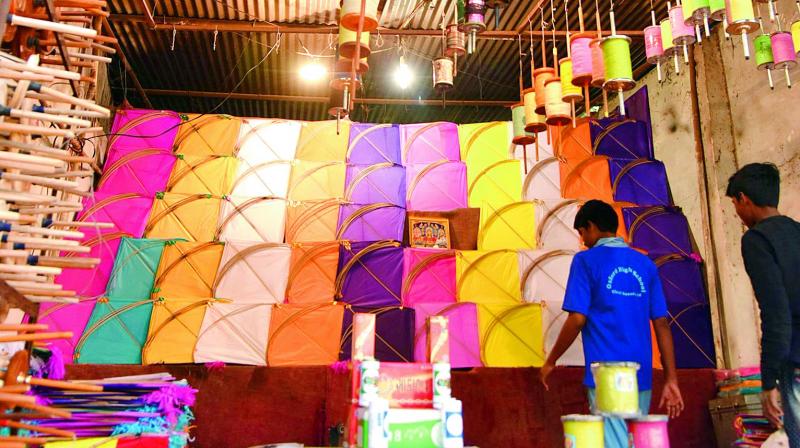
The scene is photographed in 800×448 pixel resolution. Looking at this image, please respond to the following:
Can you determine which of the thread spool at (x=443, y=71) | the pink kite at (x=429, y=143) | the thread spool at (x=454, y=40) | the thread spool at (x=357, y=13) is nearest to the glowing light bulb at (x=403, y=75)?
the pink kite at (x=429, y=143)

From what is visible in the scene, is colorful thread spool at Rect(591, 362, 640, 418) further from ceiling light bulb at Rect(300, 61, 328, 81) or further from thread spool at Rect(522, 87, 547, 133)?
ceiling light bulb at Rect(300, 61, 328, 81)

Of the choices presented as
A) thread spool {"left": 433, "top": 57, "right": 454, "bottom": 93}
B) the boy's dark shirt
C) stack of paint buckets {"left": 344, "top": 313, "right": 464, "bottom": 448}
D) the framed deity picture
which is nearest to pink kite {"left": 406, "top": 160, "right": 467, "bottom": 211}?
the framed deity picture

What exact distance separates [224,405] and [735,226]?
5.08 meters

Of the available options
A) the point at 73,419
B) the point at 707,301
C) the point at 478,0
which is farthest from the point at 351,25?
the point at 707,301

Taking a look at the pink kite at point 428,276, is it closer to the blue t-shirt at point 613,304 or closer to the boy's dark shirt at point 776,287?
the blue t-shirt at point 613,304

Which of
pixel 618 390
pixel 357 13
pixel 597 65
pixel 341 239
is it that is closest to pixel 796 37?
pixel 597 65

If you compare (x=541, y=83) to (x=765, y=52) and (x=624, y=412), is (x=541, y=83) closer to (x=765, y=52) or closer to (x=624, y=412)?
(x=765, y=52)

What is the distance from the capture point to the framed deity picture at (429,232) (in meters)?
6.41

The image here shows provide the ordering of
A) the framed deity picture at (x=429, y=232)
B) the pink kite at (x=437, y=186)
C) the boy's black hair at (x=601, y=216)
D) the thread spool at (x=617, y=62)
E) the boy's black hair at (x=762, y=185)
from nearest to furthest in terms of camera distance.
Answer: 1. the boy's black hair at (x=762, y=185)
2. the boy's black hair at (x=601, y=216)
3. the thread spool at (x=617, y=62)
4. the framed deity picture at (x=429, y=232)
5. the pink kite at (x=437, y=186)

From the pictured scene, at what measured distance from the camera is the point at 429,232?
21.3ft

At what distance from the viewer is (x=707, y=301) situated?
5.60m

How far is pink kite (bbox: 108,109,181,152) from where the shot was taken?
6.93 meters

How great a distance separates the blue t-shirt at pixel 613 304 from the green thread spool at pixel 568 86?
6.16 feet

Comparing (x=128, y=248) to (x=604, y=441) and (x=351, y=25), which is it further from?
(x=604, y=441)
